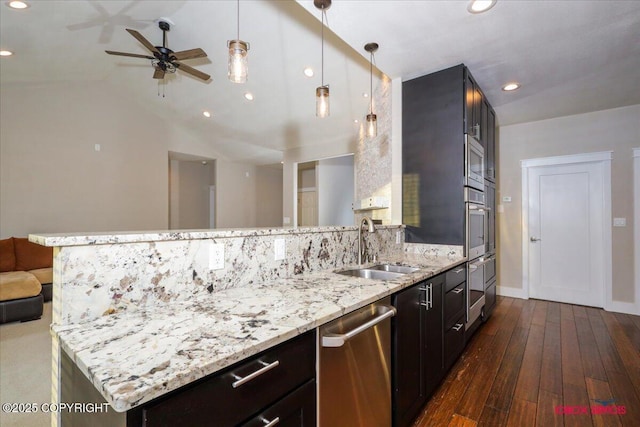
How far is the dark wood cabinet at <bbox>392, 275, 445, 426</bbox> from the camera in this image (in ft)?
4.94

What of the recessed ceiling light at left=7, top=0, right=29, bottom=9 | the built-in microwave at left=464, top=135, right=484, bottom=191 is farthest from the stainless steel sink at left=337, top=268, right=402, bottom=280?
the recessed ceiling light at left=7, top=0, right=29, bottom=9

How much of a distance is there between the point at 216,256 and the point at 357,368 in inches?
30.9

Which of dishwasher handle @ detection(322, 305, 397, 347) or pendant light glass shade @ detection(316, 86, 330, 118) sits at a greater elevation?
pendant light glass shade @ detection(316, 86, 330, 118)

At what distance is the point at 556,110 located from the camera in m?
3.86

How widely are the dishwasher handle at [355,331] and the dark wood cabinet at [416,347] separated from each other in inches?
4.9

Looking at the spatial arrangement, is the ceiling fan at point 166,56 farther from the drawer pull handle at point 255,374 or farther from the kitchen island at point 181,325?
the drawer pull handle at point 255,374

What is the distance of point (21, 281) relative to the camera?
3471 mm

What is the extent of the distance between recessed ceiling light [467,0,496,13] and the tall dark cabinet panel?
0.73 m

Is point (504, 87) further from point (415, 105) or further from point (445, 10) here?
point (445, 10)

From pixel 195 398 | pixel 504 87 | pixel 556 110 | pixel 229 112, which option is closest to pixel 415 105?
pixel 504 87

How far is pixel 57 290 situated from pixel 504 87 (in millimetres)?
3941

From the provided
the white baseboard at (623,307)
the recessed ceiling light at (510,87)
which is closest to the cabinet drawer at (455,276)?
the recessed ceiling light at (510,87)

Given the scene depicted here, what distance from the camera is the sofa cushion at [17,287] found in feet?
11.0

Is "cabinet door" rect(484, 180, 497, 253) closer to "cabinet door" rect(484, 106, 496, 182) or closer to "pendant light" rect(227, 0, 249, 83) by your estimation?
"cabinet door" rect(484, 106, 496, 182)
